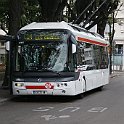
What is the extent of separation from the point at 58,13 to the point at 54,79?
36.7 ft

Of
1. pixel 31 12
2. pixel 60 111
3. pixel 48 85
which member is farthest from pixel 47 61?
pixel 31 12

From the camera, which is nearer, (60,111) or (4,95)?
(60,111)

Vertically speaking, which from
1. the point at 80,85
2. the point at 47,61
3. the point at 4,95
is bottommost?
the point at 4,95

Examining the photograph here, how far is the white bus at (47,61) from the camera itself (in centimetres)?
1694

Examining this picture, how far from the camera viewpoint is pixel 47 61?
680 inches

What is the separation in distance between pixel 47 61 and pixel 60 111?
3510 mm

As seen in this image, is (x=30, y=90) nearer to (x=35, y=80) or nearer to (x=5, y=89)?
(x=35, y=80)

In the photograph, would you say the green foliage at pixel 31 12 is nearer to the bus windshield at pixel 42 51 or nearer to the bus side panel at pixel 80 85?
the bus side panel at pixel 80 85

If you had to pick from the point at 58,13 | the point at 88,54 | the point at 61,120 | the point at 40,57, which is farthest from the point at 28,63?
the point at 58,13

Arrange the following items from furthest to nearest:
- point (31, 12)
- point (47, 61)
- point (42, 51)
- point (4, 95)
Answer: point (31, 12), point (4, 95), point (42, 51), point (47, 61)

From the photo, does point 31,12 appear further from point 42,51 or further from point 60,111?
point 60,111

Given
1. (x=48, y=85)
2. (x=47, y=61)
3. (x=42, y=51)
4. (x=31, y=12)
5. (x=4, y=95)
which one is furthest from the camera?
(x=31, y=12)

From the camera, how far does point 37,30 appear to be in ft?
58.0

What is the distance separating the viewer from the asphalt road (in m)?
12.0
